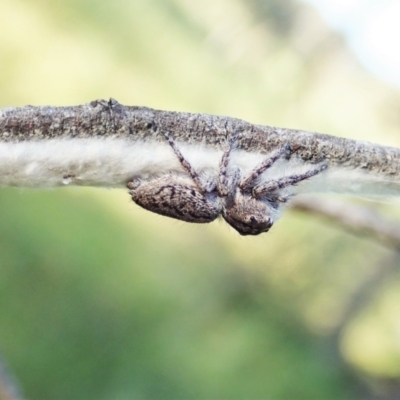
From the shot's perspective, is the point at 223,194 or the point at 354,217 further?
the point at 354,217

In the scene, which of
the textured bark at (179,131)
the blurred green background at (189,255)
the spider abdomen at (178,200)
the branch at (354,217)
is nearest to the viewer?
the textured bark at (179,131)

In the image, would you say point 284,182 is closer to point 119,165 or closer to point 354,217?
point 119,165

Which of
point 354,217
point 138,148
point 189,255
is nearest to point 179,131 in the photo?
point 138,148

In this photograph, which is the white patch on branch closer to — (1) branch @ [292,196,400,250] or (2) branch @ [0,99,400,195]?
(2) branch @ [0,99,400,195]

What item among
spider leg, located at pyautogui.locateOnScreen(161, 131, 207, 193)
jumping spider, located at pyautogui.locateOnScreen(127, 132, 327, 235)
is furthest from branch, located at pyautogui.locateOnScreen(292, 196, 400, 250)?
spider leg, located at pyautogui.locateOnScreen(161, 131, 207, 193)

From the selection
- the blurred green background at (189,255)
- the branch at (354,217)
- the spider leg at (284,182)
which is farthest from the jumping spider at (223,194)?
the blurred green background at (189,255)

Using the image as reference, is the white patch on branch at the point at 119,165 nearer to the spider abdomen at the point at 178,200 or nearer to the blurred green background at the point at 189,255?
the spider abdomen at the point at 178,200
